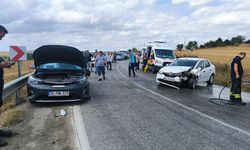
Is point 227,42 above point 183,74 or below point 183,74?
above

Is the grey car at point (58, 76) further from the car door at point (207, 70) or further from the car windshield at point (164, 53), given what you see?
the car windshield at point (164, 53)

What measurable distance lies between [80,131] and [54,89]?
3.56 meters

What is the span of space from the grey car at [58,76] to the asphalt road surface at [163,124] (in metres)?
0.63

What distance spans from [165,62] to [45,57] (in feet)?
51.4

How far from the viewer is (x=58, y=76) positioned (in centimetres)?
1109

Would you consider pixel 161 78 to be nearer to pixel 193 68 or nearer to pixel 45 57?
pixel 193 68

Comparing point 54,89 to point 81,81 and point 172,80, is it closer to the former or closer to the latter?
point 81,81

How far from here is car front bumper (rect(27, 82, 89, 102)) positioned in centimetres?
1012

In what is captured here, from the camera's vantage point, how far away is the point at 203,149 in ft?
19.0

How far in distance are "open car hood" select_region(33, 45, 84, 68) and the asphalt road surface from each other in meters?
1.90

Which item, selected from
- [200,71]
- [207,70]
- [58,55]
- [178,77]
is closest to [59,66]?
[58,55]

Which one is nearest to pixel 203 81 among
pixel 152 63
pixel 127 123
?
pixel 152 63

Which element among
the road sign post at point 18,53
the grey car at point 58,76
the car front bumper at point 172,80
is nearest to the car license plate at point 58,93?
the grey car at point 58,76

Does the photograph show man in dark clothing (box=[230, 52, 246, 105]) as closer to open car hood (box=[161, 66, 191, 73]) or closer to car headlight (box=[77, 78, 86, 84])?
open car hood (box=[161, 66, 191, 73])
